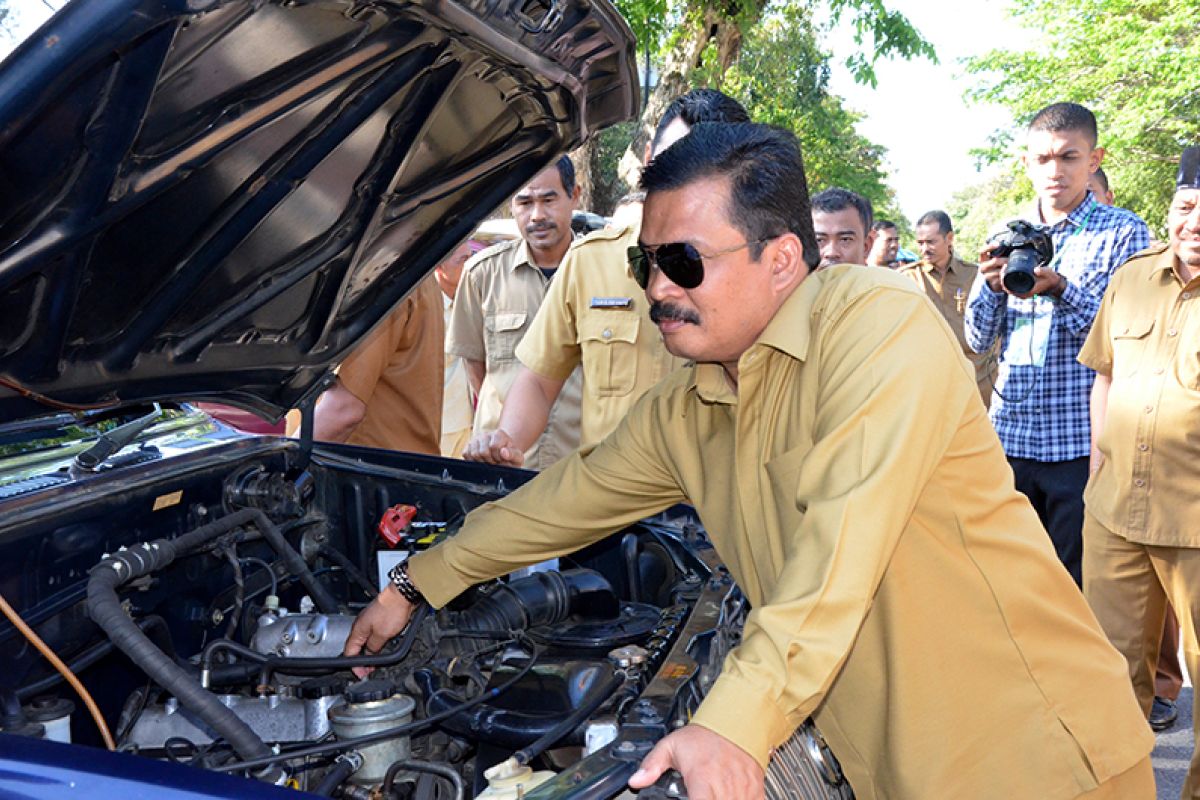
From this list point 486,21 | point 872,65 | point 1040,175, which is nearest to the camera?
point 486,21

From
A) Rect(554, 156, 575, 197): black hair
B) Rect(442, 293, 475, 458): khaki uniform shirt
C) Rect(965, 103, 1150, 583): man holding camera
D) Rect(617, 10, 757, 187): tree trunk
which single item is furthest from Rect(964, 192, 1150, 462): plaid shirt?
Rect(617, 10, 757, 187): tree trunk

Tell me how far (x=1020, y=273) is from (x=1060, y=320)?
0.45 meters

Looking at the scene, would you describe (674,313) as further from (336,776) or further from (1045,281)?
(1045,281)

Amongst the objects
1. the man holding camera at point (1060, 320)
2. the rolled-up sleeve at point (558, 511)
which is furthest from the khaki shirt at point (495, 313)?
the rolled-up sleeve at point (558, 511)

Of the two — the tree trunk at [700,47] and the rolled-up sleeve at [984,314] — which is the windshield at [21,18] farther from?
the tree trunk at [700,47]

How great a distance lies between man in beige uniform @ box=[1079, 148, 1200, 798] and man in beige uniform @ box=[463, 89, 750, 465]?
1461 mm

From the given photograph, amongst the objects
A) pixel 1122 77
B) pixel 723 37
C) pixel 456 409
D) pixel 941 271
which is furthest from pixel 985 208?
pixel 456 409

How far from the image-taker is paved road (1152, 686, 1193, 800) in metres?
3.62

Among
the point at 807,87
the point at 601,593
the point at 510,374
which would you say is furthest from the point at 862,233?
the point at 807,87

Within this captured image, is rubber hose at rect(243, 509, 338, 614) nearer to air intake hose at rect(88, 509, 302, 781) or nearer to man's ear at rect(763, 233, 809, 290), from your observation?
air intake hose at rect(88, 509, 302, 781)

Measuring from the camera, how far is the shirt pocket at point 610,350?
3.56m

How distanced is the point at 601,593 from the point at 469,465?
66 cm

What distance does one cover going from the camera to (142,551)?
2.06m

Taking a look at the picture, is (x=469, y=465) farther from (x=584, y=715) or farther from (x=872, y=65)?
(x=872, y=65)
